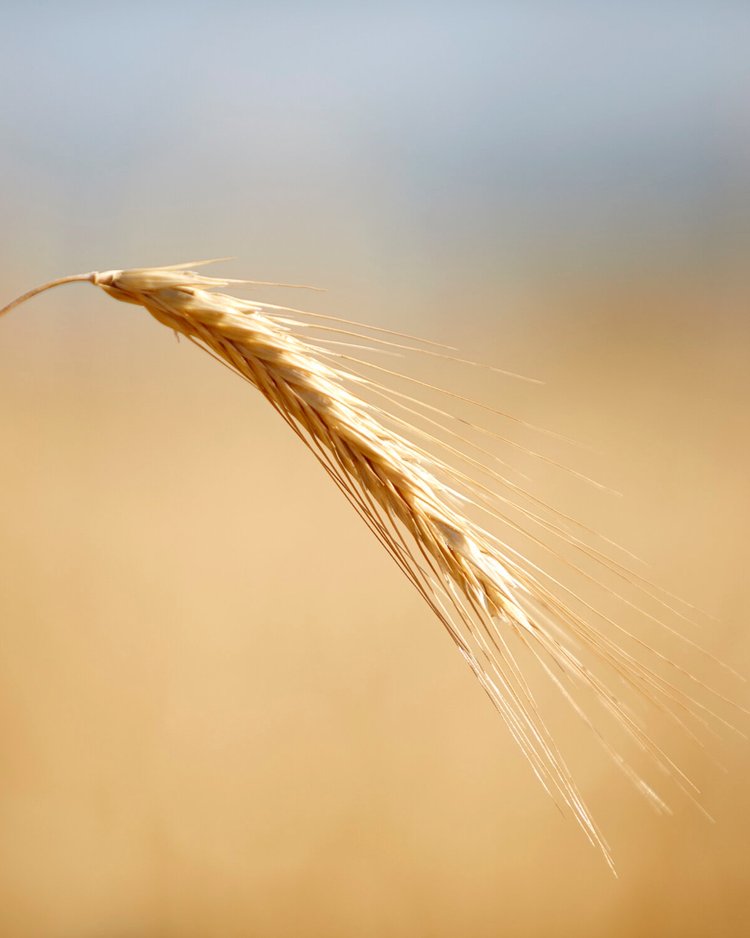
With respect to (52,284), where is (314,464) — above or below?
below

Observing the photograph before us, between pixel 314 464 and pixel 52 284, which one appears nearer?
pixel 52 284

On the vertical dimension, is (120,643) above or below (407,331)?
below

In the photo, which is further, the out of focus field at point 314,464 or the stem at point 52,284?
the out of focus field at point 314,464

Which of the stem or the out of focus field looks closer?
the stem

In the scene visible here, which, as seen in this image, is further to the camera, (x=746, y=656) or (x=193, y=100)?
(x=746, y=656)

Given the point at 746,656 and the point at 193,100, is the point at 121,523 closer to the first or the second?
the point at 193,100

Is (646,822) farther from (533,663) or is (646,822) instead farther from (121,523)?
(121,523)

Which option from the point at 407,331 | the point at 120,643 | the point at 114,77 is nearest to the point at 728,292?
the point at 407,331

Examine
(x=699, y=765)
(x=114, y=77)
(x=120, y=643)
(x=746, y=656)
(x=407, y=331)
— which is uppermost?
(x=114, y=77)
